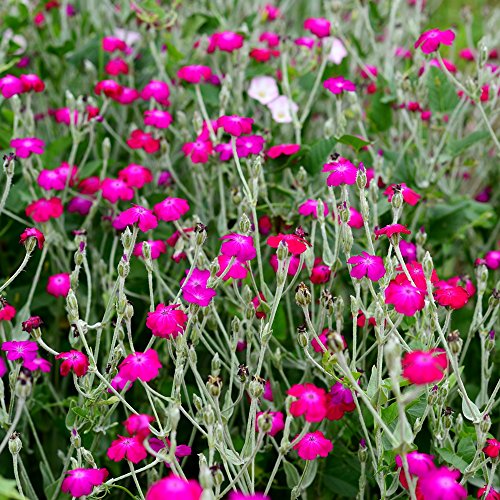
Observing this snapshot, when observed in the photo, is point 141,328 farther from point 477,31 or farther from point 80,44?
point 477,31

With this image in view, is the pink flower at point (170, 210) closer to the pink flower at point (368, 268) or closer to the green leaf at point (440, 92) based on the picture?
the pink flower at point (368, 268)

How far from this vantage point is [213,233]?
2.12 meters

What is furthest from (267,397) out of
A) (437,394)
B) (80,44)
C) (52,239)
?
(80,44)

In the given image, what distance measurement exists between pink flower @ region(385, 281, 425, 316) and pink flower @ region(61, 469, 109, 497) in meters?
0.63

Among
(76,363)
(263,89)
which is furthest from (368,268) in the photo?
(263,89)

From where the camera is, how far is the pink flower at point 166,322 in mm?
1413

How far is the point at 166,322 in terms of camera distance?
4.68 ft

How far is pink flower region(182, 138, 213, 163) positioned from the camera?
6.41 feet

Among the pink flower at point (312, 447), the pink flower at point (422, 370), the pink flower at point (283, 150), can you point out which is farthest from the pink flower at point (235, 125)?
the pink flower at point (422, 370)

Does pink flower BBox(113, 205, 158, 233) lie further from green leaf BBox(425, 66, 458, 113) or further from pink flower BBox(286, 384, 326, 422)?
green leaf BBox(425, 66, 458, 113)

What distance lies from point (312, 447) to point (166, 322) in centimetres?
36

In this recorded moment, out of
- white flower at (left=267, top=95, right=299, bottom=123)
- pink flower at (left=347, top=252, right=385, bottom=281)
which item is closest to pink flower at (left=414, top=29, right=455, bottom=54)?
white flower at (left=267, top=95, right=299, bottom=123)

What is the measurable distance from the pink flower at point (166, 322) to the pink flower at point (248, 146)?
0.57m

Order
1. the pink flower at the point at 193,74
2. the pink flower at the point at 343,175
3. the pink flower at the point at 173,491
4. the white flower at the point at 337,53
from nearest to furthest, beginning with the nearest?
1. the pink flower at the point at 173,491
2. the pink flower at the point at 343,175
3. the pink flower at the point at 193,74
4. the white flower at the point at 337,53
